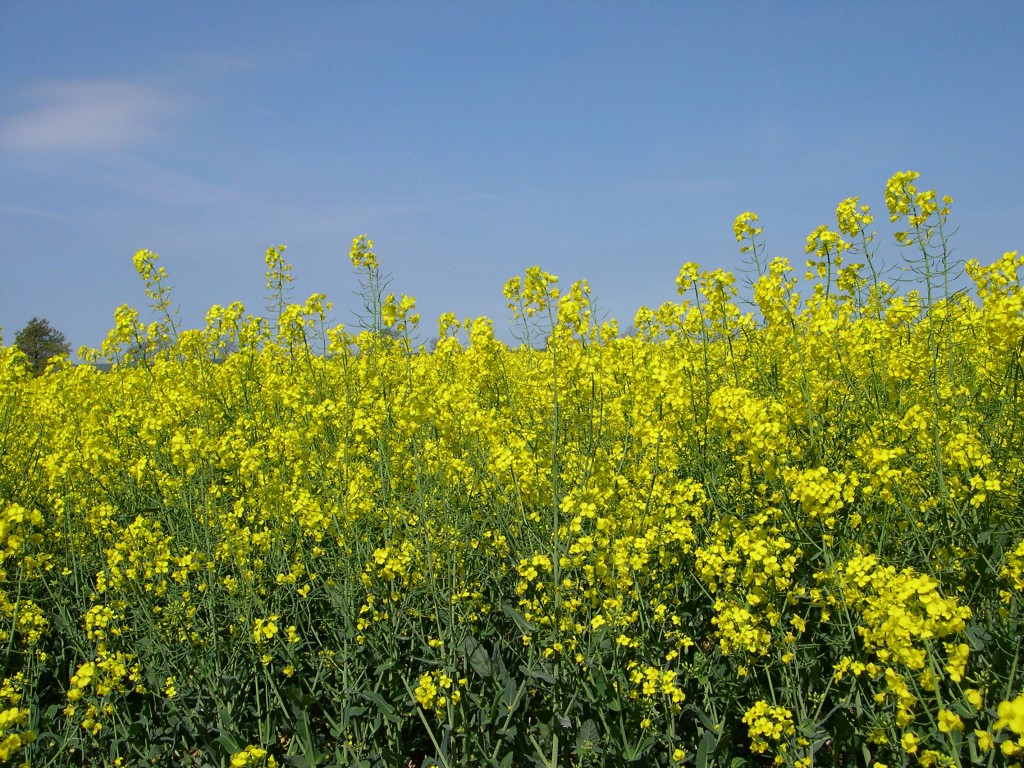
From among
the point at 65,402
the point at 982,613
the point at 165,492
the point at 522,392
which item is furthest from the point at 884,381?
the point at 65,402

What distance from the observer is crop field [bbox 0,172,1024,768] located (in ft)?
7.83

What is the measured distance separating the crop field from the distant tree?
103ft

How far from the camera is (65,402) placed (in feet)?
21.5

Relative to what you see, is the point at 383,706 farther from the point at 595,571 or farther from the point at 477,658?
the point at 595,571

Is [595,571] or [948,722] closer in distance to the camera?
[948,722]

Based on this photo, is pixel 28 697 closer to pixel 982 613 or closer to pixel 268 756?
pixel 268 756


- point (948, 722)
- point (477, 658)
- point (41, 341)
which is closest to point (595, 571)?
point (477, 658)

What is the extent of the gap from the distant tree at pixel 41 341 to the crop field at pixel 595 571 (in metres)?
A: 31.5

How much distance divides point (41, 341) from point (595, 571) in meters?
37.4

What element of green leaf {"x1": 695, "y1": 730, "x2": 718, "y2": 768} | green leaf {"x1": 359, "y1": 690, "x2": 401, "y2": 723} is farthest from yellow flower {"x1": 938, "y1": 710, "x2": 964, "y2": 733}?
green leaf {"x1": 359, "y1": 690, "x2": 401, "y2": 723}

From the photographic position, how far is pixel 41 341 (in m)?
33.2

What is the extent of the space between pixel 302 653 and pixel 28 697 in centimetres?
106

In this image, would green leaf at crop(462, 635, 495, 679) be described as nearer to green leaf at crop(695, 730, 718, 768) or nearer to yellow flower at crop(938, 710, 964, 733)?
green leaf at crop(695, 730, 718, 768)

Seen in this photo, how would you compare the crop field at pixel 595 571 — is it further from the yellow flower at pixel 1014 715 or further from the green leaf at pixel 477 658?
the yellow flower at pixel 1014 715
